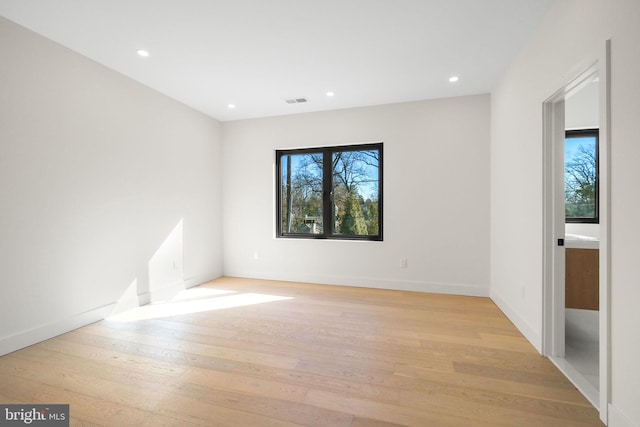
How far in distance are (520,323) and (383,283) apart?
1.67 m

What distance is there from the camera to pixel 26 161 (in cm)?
227

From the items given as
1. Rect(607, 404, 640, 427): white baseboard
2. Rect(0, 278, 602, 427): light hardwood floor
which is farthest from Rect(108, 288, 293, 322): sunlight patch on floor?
Rect(607, 404, 640, 427): white baseboard

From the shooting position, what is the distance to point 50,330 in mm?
2430

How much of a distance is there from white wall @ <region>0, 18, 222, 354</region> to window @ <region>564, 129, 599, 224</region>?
17.2 ft

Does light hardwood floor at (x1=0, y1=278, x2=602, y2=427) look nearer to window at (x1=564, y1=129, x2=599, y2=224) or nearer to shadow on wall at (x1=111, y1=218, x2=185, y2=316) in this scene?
shadow on wall at (x1=111, y1=218, x2=185, y2=316)

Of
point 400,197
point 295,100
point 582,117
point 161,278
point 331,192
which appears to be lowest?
point 161,278

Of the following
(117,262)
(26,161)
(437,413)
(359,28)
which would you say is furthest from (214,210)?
(437,413)

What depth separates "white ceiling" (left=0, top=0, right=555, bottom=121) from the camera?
6.71 ft

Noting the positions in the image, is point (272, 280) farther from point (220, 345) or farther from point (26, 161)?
point (26, 161)

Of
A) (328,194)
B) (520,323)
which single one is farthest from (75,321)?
(520,323)

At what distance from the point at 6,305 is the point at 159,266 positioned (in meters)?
1.44

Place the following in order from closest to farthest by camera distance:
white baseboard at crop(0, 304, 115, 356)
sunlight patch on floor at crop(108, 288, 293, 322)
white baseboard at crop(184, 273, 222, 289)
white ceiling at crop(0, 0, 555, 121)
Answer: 1. white ceiling at crop(0, 0, 555, 121)
2. white baseboard at crop(0, 304, 115, 356)
3. sunlight patch on floor at crop(108, 288, 293, 322)
4. white baseboard at crop(184, 273, 222, 289)

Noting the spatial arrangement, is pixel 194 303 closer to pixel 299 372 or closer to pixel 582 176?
pixel 299 372

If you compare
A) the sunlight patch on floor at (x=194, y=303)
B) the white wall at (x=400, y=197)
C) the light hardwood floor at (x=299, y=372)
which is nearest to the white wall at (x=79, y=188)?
the sunlight patch on floor at (x=194, y=303)
